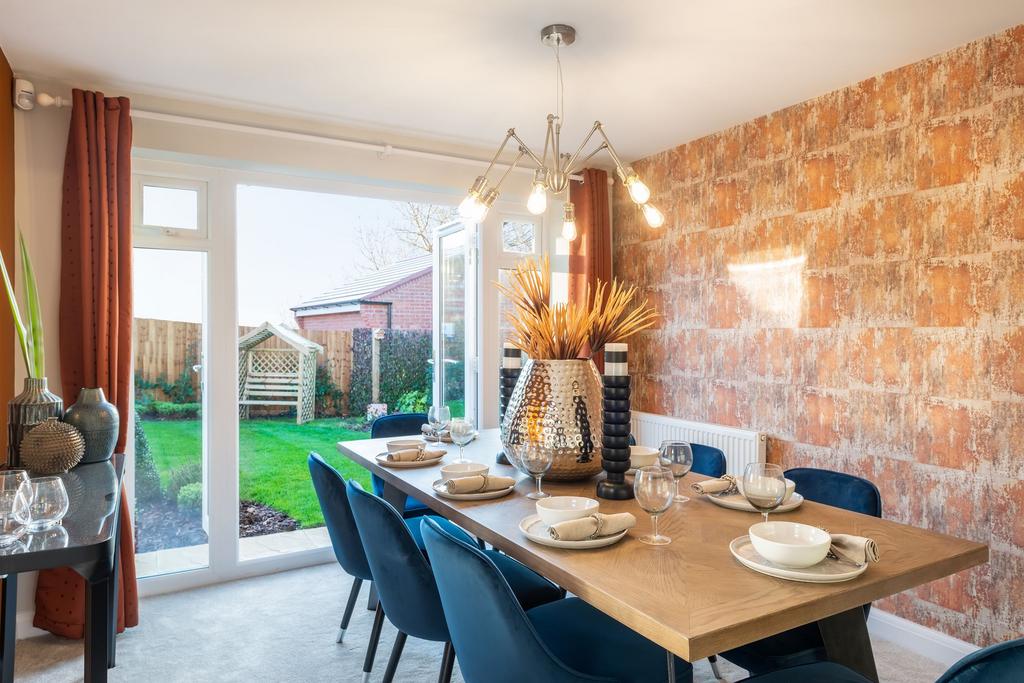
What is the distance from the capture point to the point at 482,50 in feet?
8.44

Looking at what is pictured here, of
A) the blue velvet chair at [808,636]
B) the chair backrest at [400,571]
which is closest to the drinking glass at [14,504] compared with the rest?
the chair backrest at [400,571]

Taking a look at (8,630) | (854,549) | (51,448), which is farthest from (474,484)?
(8,630)

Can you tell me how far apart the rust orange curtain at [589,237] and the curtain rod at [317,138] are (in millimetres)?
135

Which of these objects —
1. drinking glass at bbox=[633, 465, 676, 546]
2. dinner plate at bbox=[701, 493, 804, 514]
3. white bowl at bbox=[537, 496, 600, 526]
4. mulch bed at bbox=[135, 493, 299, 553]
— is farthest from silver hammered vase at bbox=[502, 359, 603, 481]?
mulch bed at bbox=[135, 493, 299, 553]

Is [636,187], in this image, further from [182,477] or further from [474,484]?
[182,477]

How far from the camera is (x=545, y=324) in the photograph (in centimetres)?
208

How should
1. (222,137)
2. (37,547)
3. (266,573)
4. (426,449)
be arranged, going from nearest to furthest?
(37,547), (426,449), (222,137), (266,573)

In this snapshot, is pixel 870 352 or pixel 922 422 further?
pixel 870 352

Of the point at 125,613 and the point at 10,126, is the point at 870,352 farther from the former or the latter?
the point at 10,126

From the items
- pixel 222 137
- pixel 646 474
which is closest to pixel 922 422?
pixel 646 474

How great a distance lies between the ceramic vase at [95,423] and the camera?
2.26 meters

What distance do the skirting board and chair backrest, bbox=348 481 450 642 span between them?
1801 mm

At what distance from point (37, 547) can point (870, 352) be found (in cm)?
302

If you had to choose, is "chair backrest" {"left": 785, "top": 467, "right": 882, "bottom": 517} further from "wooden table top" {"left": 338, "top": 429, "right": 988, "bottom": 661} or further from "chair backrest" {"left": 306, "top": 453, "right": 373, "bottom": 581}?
"chair backrest" {"left": 306, "top": 453, "right": 373, "bottom": 581}
